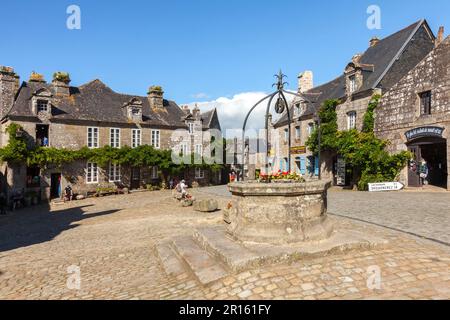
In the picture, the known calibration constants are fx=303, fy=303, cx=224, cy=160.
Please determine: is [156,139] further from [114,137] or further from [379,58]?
[379,58]

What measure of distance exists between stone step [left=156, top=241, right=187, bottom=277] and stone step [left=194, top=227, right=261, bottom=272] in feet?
2.10

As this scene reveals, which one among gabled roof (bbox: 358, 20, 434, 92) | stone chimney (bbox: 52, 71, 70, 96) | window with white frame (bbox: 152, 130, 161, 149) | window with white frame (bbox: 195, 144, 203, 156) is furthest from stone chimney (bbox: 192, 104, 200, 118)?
gabled roof (bbox: 358, 20, 434, 92)

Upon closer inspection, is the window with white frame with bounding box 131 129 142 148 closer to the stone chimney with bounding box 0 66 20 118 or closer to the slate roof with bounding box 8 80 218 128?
the slate roof with bounding box 8 80 218 128

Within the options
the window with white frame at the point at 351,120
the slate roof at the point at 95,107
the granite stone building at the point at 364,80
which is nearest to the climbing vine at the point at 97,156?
the slate roof at the point at 95,107

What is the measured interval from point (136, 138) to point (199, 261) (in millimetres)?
22078

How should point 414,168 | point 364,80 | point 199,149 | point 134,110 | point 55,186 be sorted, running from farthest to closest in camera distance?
point 199,149 → point 134,110 → point 55,186 → point 364,80 → point 414,168

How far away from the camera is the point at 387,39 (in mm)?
22781

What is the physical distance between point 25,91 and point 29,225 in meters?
14.3

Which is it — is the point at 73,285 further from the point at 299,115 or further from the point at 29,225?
the point at 299,115

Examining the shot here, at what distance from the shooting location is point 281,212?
5.89 metres

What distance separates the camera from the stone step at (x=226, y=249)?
5027mm

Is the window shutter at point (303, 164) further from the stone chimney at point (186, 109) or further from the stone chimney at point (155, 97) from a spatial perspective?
the stone chimney at point (155, 97)

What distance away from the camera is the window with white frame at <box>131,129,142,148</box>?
85.8 feet

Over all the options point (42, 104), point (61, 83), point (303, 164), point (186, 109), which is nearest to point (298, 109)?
point (303, 164)
